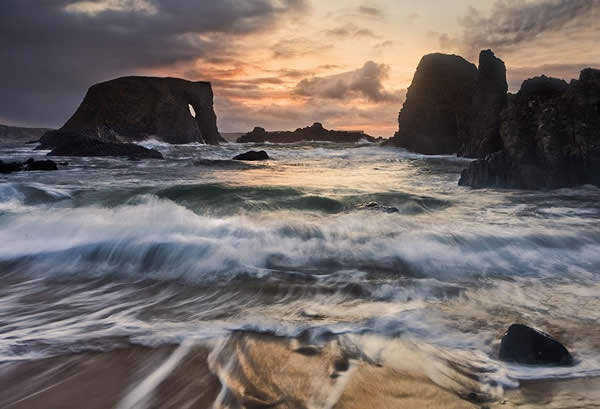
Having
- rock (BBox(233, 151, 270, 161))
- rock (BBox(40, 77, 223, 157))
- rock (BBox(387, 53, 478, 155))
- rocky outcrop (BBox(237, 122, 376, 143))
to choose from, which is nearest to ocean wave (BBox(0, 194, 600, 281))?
rock (BBox(233, 151, 270, 161))

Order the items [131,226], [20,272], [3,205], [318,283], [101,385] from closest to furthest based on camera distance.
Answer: [101,385]
[318,283]
[20,272]
[131,226]
[3,205]

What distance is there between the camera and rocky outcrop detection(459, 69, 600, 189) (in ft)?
33.3

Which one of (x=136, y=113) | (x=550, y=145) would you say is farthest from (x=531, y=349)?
(x=136, y=113)

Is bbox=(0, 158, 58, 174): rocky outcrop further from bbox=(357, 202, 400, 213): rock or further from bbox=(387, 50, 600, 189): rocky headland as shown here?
bbox=(387, 50, 600, 189): rocky headland

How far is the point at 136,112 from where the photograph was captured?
6538 cm

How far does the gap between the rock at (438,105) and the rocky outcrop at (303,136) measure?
1874 inches

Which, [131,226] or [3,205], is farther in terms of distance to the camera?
[3,205]

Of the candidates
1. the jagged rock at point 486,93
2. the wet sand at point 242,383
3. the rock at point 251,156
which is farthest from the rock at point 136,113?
the wet sand at point 242,383

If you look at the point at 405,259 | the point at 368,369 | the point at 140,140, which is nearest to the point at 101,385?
the point at 368,369

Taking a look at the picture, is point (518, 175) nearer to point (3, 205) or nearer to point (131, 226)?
point (131, 226)

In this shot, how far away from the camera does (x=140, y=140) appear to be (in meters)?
62.9

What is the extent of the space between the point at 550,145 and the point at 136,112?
66.2 m

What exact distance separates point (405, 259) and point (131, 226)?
407 centimetres

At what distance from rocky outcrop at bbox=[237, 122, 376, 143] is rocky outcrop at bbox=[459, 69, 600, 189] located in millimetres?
92892
